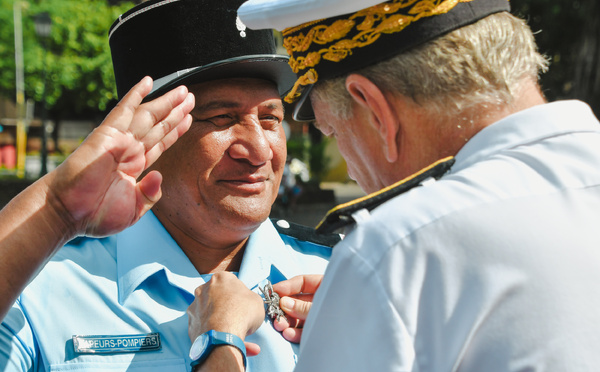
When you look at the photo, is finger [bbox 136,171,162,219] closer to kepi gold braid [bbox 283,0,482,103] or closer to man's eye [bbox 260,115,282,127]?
kepi gold braid [bbox 283,0,482,103]

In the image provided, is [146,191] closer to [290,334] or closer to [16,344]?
[16,344]

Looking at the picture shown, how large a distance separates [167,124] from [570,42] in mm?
14910

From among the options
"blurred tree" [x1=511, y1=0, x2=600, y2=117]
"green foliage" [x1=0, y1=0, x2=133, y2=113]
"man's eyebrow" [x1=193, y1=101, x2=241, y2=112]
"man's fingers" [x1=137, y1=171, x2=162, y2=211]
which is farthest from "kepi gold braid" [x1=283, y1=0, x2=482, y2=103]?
"green foliage" [x1=0, y1=0, x2=133, y2=113]

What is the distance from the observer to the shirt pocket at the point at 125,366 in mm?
1832

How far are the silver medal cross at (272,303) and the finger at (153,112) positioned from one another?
0.71 meters

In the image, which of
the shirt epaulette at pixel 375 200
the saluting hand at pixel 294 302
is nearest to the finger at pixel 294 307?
the saluting hand at pixel 294 302

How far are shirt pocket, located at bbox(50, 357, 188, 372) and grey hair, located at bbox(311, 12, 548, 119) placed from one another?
1.16 meters

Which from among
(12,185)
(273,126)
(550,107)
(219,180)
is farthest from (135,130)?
(12,185)

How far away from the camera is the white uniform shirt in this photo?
1.03 meters

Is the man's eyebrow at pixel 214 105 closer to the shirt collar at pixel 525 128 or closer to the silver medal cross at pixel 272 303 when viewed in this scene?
the silver medal cross at pixel 272 303

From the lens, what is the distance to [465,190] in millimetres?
1105

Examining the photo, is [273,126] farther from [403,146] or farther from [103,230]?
[403,146]

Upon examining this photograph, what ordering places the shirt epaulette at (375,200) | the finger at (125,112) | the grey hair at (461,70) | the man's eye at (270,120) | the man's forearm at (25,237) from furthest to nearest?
the man's eye at (270,120)
the finger at (125,112)
the man's forearm at (25,237)
the grey hair at (461,70)
the shirt epaulette at (375,200)

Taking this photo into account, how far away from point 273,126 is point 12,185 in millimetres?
16421
